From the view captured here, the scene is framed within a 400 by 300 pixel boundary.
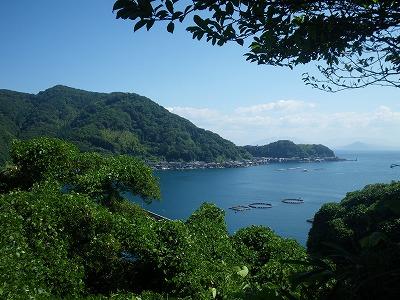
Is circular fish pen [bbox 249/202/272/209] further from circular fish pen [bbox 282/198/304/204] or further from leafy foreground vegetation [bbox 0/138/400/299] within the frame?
leafy foreground vegetation [bbox 0/138/400/299]

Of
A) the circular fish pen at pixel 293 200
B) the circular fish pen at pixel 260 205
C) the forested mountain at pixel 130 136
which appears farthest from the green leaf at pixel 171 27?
the forested mountain at pixel 130 136

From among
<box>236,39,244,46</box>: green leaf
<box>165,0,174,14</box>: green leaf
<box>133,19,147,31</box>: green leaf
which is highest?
<box>165,0,174,14</box>: green leaf

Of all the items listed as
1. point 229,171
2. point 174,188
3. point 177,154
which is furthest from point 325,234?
point 177,154

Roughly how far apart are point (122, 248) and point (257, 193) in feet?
306

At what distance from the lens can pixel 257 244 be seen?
16.2 m

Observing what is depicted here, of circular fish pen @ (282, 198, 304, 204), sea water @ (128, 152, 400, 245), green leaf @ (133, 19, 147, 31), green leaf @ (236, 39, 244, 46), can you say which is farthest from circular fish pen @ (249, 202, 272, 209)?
green leaf @ (133, 19, 147, 31)

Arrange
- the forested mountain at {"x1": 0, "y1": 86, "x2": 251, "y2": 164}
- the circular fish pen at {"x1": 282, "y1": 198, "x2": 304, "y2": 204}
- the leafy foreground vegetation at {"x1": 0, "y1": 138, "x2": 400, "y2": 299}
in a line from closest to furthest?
the leafy foreground vegetation at {"x1": 0, "y1": 138, "x2": 400, "y2": 299}
the circular fish pen at {"x1": 282, "y1": 198, "x2": 304, "y2": 204}
the forested mountain at {"x1": 0, "y1": 86, "x2": 251, "y2": 164}

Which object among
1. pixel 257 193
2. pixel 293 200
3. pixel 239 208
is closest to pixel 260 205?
pixel 239 208

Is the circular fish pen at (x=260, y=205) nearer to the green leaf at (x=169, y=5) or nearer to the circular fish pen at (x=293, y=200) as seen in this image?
the circular fish pen at (x=293, y=200)

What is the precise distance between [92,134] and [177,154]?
39.1 meters

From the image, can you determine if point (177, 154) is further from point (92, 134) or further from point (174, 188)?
point (174, 188)

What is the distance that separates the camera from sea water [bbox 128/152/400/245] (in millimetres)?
72188

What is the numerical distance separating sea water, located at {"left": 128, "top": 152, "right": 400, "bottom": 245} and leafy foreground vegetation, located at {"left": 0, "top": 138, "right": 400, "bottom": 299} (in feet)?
136

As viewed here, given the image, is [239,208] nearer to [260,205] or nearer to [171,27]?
[260,205]
